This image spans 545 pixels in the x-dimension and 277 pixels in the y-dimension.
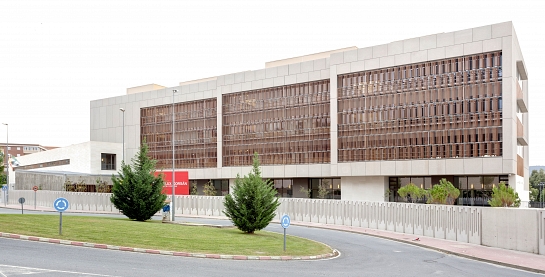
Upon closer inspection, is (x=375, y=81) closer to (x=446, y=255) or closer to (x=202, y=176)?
(x=202, y=176)

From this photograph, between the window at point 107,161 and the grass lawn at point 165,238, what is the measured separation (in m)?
58.4

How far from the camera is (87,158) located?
83.1 m

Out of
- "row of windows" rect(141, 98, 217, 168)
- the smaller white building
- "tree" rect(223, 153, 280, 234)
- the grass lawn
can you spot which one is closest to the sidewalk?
the grass lawn

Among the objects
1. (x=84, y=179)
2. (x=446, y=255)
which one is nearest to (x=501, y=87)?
(x=446, y=255)

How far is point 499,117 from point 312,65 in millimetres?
23659

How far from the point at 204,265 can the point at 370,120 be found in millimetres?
44237

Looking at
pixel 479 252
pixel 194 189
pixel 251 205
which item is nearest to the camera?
pixel 479 252

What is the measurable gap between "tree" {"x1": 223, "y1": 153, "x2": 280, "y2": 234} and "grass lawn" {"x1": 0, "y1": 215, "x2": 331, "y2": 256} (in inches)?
31.6

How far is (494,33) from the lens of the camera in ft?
167

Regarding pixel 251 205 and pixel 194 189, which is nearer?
pixel 251 205

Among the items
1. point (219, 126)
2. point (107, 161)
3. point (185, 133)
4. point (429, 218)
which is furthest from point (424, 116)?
point (107, 161)

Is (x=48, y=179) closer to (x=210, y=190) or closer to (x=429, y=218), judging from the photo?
(x=210, y=190)

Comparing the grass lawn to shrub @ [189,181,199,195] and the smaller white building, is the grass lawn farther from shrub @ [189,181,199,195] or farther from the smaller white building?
the smaller white building

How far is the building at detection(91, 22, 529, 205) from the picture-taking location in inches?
Answer: 2037
